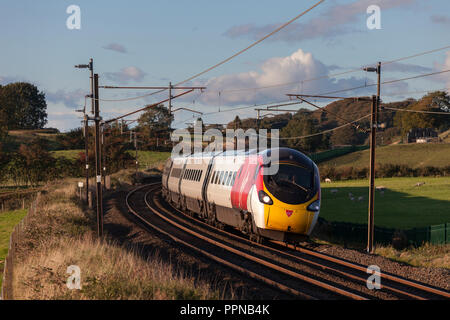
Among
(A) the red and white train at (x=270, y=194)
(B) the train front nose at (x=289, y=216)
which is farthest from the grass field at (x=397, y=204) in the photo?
(B) the train front nose at (x=289, y=216)

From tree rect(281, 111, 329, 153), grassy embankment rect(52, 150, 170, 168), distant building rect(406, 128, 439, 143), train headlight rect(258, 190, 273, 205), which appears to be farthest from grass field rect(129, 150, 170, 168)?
train headlight rect(258, 190, 273, 205)

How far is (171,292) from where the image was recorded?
1090cm

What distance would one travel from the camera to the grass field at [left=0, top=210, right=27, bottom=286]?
1161 inches

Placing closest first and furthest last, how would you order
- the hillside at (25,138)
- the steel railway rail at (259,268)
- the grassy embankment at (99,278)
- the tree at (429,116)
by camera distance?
the grassy embankment at (99,278) < the steel railway rail at (259,268) < the hillside at (25,138) < the tree at (429,116)

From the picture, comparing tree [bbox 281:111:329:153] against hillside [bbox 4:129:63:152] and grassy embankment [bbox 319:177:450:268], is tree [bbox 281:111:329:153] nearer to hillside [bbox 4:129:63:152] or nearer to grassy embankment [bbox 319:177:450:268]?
grassy embankment [bbox 319:177:450:268]

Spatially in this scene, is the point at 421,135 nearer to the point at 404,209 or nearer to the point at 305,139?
the point at 305,139

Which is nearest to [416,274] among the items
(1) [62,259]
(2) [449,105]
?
(1) [62,259]

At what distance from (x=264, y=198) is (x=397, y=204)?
32.7 meters

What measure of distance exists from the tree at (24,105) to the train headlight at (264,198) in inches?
5730

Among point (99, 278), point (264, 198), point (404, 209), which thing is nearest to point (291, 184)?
point (264, 198)

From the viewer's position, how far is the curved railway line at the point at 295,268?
1320 cm

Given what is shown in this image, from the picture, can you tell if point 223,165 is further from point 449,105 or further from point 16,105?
point 16,105

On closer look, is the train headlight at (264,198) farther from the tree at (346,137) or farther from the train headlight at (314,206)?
the tree at (346,137)

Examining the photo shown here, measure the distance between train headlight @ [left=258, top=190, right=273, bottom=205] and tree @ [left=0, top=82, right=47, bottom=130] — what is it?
477 feet
